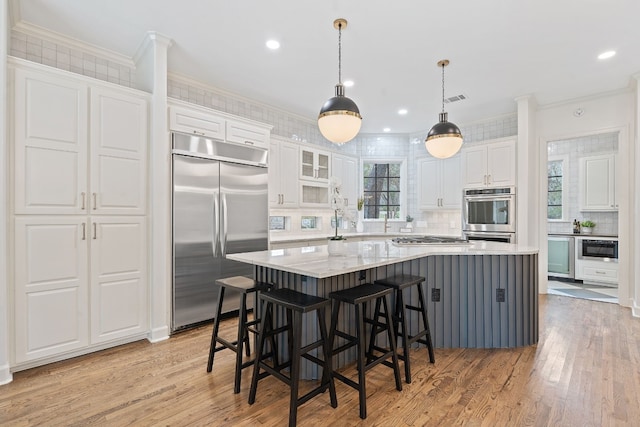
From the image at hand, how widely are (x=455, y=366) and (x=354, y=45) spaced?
9.80ft

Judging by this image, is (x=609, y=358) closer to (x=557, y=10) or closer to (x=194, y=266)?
(x=557, y=10)

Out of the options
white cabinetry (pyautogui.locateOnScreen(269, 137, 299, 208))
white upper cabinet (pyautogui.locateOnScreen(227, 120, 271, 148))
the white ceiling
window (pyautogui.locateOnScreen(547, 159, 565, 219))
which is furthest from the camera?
window (pyautogui.locateOnScreen(547, 159, 565, 219))

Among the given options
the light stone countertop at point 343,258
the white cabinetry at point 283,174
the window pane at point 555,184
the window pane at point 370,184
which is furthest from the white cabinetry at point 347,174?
the window pane at point 555,184

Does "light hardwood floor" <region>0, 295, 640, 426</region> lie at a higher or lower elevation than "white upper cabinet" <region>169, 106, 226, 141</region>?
lower

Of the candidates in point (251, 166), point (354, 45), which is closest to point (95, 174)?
point (251, 166)

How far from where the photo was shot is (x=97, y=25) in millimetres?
2871

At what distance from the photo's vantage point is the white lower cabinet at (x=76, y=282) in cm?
249

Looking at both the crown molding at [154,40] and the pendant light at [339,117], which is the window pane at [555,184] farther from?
the crown molding at [154,40]

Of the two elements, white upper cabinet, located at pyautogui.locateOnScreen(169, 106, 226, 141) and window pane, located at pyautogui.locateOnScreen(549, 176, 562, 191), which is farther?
window pane, located at pyautogui.locateOnScreen(549, 176, 562, 191)

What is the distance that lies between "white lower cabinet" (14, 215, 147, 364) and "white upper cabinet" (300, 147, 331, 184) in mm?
2656

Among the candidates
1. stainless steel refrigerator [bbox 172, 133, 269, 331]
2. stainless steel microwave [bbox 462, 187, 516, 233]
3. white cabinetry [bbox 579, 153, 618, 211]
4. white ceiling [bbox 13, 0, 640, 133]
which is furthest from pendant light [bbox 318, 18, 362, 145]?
white cabinetry [bbox 579, 153, 618, 211]

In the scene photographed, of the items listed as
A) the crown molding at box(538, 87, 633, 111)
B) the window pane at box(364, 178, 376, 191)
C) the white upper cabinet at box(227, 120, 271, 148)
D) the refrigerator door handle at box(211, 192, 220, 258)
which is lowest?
the refrigerator door handle at box(211, 192, 220, 258)

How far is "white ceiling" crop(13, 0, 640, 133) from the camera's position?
260 cm

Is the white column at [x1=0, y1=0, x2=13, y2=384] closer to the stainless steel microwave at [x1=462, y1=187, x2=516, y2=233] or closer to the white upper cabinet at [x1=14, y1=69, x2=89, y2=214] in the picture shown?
the white upper cabinet at [x1=14, y1=69, x2=89, y2=214]
